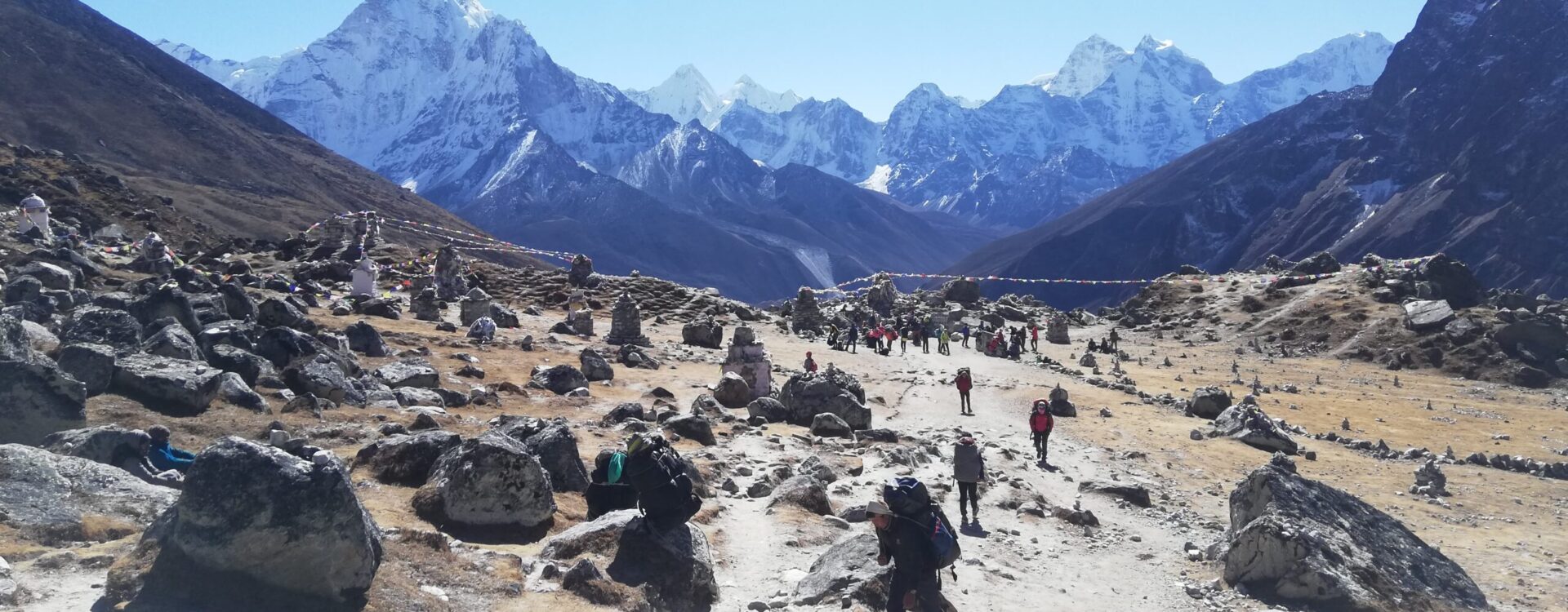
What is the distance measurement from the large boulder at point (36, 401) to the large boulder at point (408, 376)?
9.16m

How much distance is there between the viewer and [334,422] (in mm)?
15578

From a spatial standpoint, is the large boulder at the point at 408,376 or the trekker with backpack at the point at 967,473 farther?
the large boulder at the point at 408,376

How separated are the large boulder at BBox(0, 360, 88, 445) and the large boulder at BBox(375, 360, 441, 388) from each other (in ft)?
30.1

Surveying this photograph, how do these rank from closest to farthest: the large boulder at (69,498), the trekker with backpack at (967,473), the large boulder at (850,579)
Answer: the large boulder at (69,498) < the large boulder at (850,579) < the trekker with backpack at (967,473)

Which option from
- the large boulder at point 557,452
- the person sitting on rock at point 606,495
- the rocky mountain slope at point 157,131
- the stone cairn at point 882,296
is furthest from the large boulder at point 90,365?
the rocky mountain slope at point 157,131

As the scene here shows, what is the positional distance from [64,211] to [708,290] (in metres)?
37.9

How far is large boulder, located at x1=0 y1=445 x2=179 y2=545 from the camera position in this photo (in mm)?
8148

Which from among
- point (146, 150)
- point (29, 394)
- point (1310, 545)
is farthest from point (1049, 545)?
point (146, 150)

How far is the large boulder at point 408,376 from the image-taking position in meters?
21.2

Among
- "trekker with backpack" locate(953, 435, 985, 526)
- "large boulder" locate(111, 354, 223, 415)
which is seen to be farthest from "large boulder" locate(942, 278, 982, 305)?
"large boulder" locate(111, 354, 223, 415)

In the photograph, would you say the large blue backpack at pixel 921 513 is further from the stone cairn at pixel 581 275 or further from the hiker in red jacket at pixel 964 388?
the stone cairn at pixel 581 275

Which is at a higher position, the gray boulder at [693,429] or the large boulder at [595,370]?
the gray boulder at [693,429]

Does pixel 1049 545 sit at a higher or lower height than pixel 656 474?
lower

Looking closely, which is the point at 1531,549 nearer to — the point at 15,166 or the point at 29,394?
the point at 29,394
